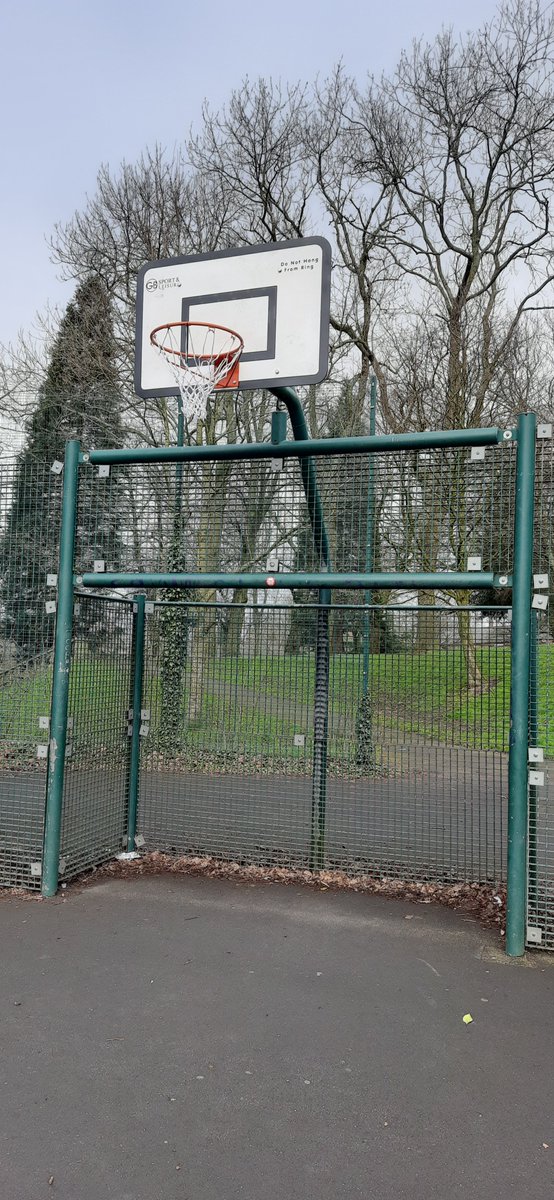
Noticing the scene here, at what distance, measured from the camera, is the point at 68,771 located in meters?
5.45

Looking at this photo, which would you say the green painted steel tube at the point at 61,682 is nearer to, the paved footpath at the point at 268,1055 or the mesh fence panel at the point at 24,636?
the mesh fence panel at the point at 24,636

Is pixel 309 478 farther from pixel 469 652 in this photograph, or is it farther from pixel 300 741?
pixel 300 741

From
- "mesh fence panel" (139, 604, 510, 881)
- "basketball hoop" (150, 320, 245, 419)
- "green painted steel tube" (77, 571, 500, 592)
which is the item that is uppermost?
"basketball hoop" (150, 320, 245, 419)

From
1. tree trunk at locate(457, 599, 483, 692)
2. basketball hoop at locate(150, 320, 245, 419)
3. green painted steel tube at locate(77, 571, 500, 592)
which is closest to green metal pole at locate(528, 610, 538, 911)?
green painted steel tube at locate(77, 571, 500, 592)

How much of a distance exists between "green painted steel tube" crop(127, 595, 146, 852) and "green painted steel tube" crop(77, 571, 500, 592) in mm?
651

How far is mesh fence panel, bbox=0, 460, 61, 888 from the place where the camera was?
5.65 metres

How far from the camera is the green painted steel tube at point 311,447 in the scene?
4754 mm

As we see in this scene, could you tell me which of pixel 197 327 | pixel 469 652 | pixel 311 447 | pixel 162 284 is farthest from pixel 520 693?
pixel 162 284

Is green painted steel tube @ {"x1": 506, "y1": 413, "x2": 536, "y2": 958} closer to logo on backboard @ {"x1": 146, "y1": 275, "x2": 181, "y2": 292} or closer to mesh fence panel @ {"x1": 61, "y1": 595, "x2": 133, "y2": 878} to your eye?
logo on backboard @ {"x1": 146, "y1": 275, "x2": 181, "y2": 292}

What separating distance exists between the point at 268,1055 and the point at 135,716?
317 cm

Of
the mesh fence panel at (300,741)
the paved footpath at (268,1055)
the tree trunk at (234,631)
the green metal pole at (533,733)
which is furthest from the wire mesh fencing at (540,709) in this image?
the tree trunk at (234,631)

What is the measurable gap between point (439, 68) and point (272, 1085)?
16853 millimetres

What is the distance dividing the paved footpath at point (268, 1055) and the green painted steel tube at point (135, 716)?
103cm

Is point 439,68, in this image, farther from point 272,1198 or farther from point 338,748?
point 272,1198
